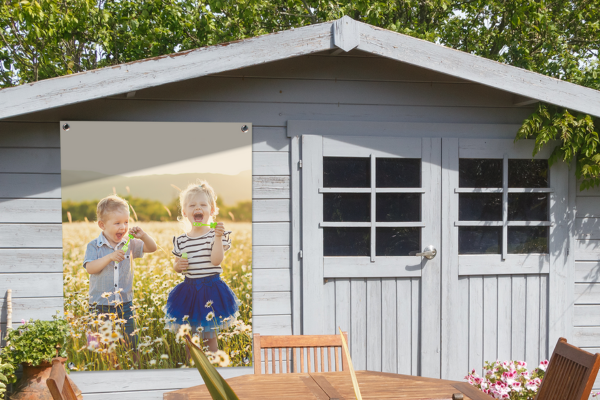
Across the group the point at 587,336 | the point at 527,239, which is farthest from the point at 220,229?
the point at 587,336

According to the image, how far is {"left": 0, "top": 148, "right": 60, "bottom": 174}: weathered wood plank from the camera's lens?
3434 millimetres

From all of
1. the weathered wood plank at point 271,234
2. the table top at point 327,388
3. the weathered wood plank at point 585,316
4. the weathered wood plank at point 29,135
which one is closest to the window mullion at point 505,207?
the weathered wood plank at point 585,316

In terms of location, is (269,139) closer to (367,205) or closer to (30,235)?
(367,205)

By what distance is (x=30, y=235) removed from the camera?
3469mm

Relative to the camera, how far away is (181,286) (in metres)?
3.65

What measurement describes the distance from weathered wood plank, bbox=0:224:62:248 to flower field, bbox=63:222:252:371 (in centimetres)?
7

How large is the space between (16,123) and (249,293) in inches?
76.1

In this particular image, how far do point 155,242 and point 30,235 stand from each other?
81cm

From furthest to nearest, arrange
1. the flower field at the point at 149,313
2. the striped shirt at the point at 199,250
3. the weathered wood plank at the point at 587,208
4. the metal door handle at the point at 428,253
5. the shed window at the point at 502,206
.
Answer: the weathered wood plank at the point at 587,208, the shed window at the point at 502,206, the metal door handle at the point at 428,253, the striped shirt at the point at 199,250, the flower field at the point at 149,313

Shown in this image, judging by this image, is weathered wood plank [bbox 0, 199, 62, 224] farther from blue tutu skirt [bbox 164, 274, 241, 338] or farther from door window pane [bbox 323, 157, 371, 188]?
door window pane [bbox 323, 157, 371, 188]

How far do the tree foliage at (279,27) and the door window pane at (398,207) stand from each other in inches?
241

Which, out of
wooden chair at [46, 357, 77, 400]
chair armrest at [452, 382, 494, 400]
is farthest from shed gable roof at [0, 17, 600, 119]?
chair armrest at [452, 382, 494, 400]

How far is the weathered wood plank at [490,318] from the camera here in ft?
12.7

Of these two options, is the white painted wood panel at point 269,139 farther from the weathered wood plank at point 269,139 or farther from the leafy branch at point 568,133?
the leafy branch at point 568,133
